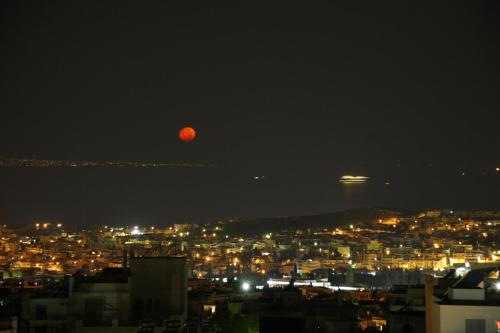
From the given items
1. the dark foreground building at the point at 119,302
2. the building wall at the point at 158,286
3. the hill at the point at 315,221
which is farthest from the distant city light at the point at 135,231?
the dark foreground building at the point at 119,302

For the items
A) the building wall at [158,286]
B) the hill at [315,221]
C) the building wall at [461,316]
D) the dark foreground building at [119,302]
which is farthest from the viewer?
the hill at [315,221]

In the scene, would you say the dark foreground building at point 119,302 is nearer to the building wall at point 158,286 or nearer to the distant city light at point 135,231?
the building wall at point 158,286

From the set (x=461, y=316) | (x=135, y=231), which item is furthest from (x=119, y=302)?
(x=135, y=231)

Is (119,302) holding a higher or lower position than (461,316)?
higher

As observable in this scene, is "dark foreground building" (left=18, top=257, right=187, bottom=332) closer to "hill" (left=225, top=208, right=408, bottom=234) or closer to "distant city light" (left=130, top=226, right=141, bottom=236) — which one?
"distant city light" (left=130, top=226, right=141, bottom=236)

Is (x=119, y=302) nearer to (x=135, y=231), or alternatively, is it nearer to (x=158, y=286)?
(x=158, y=286)

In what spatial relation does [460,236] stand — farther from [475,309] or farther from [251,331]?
[475,309]

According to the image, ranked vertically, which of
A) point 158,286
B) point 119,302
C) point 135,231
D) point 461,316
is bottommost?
point 461,316

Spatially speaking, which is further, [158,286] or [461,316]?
[158,286]

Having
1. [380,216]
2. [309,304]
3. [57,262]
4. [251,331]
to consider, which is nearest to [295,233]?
[380,216]

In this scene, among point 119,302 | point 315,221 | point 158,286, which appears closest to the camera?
point 119,302
